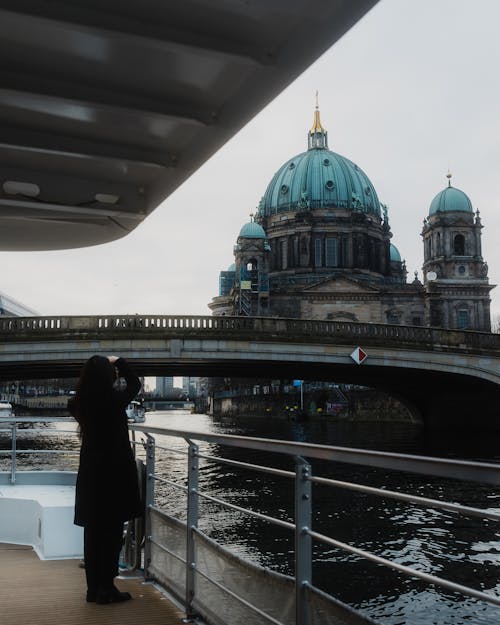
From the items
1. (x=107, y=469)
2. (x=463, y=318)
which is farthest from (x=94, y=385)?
(x=463, y=318)

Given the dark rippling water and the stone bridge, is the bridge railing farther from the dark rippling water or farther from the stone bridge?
the dark rippling water

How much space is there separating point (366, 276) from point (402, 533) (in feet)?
260

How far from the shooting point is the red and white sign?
31.6 m

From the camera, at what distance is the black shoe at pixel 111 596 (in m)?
5.00

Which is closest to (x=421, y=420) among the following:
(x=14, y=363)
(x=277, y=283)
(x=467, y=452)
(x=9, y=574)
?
(x=467, y=452)

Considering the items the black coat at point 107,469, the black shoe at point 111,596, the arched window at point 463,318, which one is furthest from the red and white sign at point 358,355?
the arched window at point 463,318

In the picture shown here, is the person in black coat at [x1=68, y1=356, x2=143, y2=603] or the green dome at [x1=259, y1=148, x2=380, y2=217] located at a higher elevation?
the green dome at [x1=259, y1=148, x2=380, y2=217]

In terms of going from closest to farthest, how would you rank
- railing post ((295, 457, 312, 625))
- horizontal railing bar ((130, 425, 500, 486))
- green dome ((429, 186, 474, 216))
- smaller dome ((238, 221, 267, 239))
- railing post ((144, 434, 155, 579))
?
horizontal railing bar ((130, 425, 500, 486)), railing post ((295, 457, 312, 625)), railing post ((144, 434, 155, 579)), green dome ((429, 186, 474, 216)), smaller dome ((238, 221, 267, 239))

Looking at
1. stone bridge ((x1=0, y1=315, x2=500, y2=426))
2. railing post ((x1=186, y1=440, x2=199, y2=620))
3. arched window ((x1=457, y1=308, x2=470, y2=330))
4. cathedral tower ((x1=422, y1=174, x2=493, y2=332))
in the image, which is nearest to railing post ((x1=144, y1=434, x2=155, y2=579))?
railing post ((x1=186, y1=440, x2=199, y2=620))

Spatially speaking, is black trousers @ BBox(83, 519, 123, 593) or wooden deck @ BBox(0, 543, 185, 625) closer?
wooden deck @ BBox(0, 543, 185, 625)

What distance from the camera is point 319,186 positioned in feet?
310

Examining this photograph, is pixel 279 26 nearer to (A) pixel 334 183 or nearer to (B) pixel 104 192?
(B) pixel 104 192

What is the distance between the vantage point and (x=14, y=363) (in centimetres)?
3019

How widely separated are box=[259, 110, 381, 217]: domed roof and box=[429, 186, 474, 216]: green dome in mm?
A: 9758
